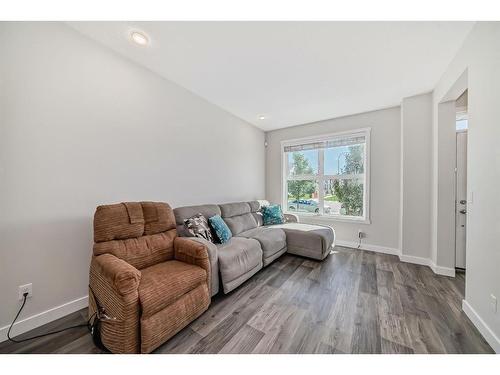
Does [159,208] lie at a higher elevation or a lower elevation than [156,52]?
lower

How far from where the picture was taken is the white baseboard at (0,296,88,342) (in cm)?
138

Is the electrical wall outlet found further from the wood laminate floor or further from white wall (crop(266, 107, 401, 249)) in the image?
white wall (crop(266, 107, 401, 249))

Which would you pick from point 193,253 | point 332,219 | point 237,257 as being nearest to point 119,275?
point 193,253

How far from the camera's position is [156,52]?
74.5 inches

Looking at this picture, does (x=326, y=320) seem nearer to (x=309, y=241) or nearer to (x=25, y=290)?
(x=309, y=241)

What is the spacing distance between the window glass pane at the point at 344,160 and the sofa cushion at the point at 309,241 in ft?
4.29

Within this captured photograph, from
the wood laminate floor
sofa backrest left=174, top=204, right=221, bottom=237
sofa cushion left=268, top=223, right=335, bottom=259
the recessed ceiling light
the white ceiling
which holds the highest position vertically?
the recessed ceiling light

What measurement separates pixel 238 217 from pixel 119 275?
198 centimetres

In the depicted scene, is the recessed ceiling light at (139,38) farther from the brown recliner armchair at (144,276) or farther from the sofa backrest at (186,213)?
the sofa backrest at (186,213)

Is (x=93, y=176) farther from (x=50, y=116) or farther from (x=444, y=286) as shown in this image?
(x=444, y=286)

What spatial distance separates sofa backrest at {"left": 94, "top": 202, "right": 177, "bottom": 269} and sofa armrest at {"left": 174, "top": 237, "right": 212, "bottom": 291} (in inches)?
4.0

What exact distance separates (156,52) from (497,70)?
108 inches

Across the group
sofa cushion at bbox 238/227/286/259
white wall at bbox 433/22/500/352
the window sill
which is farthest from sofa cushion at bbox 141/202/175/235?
the window sill
